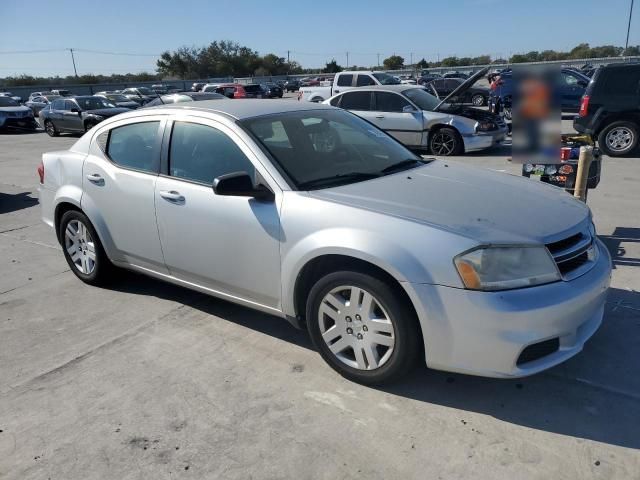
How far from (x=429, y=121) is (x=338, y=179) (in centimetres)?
841

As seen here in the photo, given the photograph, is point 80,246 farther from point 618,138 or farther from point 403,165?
point 618,138

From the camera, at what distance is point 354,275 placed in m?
2.92

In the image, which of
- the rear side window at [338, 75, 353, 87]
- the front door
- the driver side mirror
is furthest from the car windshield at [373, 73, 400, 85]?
the driver side mirror

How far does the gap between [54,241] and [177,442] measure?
4.58 m

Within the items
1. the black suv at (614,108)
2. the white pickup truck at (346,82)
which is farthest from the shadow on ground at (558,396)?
the white pickup truck at (346,82)

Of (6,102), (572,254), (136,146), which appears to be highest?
(6,102)

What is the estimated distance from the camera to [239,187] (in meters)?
3.21

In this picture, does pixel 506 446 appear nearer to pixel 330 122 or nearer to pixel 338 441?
pixel 338 441

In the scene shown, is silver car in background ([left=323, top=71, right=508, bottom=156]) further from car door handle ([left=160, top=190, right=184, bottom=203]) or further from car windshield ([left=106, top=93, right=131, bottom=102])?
car windshield ([left=106, top=93, right=131, bottom=102])

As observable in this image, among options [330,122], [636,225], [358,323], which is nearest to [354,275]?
[358,323]

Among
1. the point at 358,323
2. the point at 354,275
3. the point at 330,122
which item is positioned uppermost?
the point at 330,122

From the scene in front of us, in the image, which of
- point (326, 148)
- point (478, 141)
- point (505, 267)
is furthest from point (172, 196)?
point (478, 141)

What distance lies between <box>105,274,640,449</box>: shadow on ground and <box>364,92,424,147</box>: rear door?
326 inches

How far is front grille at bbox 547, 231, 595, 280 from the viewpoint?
9.31 ft
